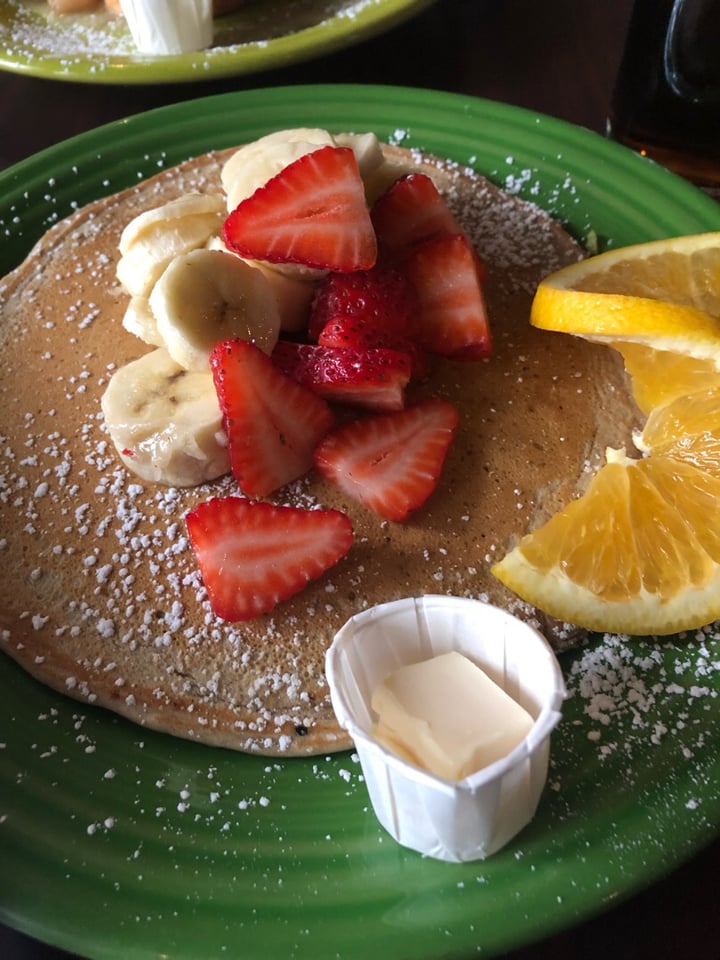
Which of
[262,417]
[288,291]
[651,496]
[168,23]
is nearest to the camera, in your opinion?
[651,496]

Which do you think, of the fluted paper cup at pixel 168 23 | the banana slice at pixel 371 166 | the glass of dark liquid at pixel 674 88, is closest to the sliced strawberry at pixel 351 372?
the banana slice at pixel 371 166

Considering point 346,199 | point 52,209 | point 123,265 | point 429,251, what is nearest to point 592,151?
point 429,251

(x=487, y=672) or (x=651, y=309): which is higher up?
(x=651, y=309)

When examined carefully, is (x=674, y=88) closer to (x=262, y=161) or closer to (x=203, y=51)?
(x=262, y=161)

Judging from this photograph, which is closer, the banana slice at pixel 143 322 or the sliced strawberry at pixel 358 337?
the sliced strawberry at pixel 358 337

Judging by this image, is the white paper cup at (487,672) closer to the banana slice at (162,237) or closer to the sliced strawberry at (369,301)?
the sliced strawberry at (369,301)

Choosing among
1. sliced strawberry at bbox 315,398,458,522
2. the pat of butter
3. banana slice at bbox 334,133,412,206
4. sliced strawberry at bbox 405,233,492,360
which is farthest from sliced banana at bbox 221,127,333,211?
the pat of butter

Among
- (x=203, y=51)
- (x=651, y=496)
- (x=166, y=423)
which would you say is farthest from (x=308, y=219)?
(x=203, y=51)
